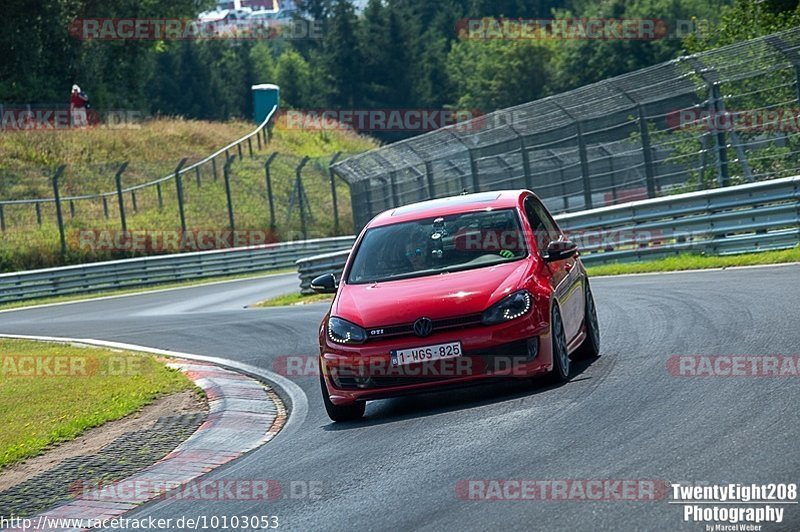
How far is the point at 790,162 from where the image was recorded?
19375mm

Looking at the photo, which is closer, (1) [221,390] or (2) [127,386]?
(1) [221,390]

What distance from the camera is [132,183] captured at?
44.6 meters

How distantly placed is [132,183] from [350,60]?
64.2m

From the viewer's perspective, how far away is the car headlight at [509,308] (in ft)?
28.9

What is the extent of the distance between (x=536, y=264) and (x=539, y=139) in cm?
1542

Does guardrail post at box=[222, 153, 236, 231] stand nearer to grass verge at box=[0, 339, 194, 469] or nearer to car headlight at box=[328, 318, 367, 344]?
grass verge at box=[0, 339, 194, 469]

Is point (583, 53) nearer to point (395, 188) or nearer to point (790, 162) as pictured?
point (395, 188)

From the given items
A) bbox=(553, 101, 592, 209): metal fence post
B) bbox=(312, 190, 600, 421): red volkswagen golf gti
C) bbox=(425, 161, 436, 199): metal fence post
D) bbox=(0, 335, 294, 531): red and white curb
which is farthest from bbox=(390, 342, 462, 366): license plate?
bbox=(425, 161, 436, 199): metal fence post

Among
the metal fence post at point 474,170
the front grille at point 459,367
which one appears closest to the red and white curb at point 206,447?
the front grille at point 459,367

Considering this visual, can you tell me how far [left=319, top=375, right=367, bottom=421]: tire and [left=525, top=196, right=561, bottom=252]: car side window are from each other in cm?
187

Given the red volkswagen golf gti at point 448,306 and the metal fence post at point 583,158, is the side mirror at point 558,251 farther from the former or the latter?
the metal fence post at point 583,158

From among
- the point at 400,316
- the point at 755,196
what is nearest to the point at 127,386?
the point at 400,316

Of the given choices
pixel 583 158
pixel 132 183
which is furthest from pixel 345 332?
pixel 132 183

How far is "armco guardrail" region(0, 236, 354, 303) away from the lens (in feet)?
109
